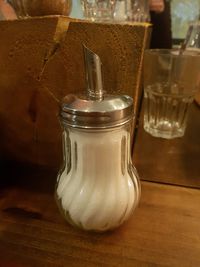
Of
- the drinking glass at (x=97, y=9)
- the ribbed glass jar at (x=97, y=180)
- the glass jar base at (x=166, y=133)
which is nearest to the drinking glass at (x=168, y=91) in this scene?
the glass jar base at (x=166, y=133)

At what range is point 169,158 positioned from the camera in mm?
519

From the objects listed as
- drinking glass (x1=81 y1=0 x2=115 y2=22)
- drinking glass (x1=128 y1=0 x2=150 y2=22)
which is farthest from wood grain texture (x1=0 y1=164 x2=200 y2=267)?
drinking glass (x1=128 y1=0 x2=150 y2=22)

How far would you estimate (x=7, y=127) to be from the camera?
486 mm

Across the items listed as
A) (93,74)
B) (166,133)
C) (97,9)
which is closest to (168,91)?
(166,133)

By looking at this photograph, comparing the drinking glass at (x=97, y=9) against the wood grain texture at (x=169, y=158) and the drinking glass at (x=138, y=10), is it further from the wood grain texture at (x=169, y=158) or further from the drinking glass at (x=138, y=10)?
the wood grain texture at (x=169, y=158)

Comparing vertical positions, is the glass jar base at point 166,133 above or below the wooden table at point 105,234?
above

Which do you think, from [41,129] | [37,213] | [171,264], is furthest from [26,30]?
[171,264]

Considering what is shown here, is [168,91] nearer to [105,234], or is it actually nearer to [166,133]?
[166,133]

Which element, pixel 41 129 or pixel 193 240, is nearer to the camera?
pixel 193 240

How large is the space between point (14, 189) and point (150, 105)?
0.34 meters

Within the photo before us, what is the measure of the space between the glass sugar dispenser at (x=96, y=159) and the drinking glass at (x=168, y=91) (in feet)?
0.86

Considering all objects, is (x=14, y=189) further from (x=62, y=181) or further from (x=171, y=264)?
(x=171, y=264)

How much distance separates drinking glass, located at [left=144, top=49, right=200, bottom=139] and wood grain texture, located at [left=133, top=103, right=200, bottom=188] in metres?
0.03

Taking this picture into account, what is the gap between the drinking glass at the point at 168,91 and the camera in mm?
561
